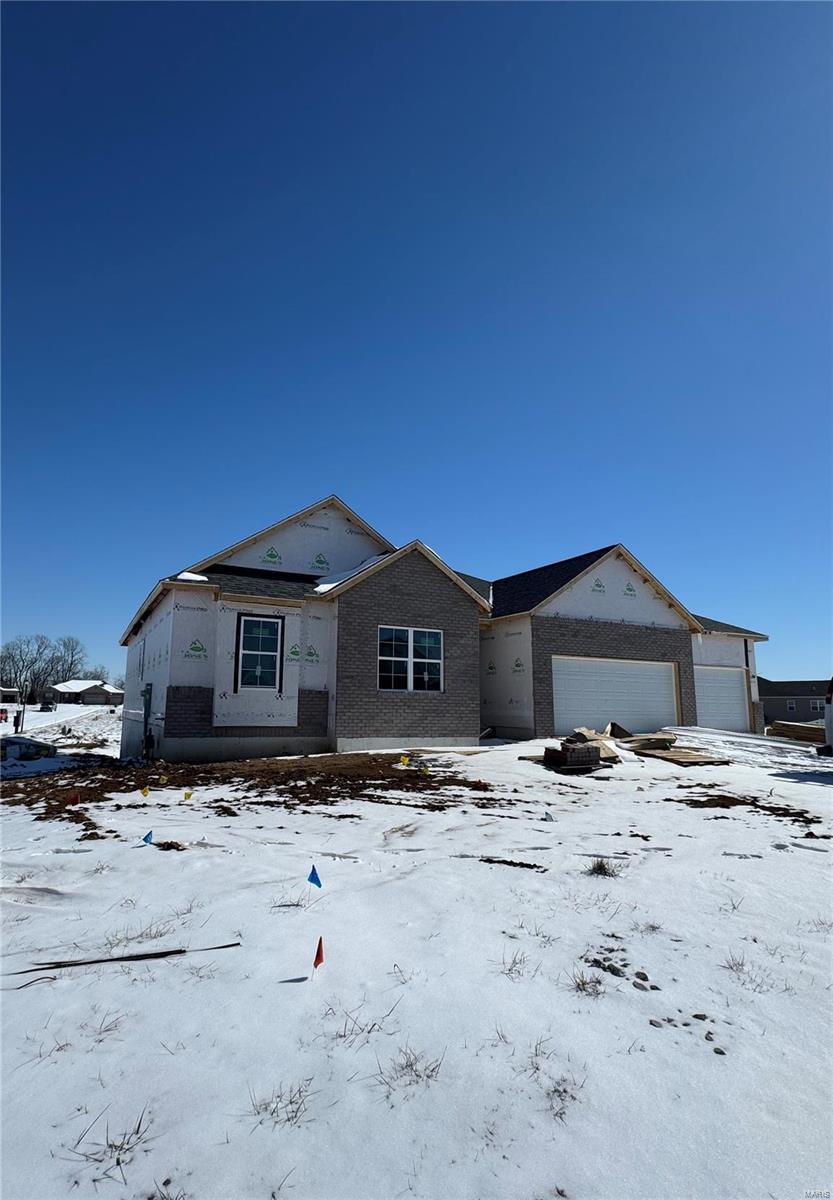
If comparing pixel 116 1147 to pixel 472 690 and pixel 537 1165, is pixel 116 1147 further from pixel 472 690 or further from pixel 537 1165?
pixel 472 690

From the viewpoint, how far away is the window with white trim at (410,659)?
17.7 m

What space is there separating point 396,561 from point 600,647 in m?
8.14

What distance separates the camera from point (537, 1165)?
234 centimetres

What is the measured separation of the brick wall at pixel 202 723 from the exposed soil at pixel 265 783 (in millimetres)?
914

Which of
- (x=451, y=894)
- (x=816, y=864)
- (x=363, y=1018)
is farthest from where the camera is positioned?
(x=816, y=864)

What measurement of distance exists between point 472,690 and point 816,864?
12928 millimetres

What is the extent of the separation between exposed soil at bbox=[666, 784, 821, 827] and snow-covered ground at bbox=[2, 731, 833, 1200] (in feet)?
7.88

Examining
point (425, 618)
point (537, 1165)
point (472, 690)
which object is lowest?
point (537, 1165)

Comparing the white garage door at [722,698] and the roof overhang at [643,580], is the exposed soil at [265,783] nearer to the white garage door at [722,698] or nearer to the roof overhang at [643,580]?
the roof overhang at [643,580]

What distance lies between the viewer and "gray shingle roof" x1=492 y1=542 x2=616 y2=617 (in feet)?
70.9

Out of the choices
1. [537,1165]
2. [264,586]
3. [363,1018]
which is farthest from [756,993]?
[264,586]

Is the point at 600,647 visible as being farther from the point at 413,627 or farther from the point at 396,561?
the point at 396,561

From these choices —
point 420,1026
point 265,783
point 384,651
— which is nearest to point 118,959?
point 420,1026

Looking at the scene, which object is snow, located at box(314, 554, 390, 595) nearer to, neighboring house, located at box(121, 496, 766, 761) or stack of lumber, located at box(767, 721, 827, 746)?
neighboring house, located at box(121, 496, 766, 761)
